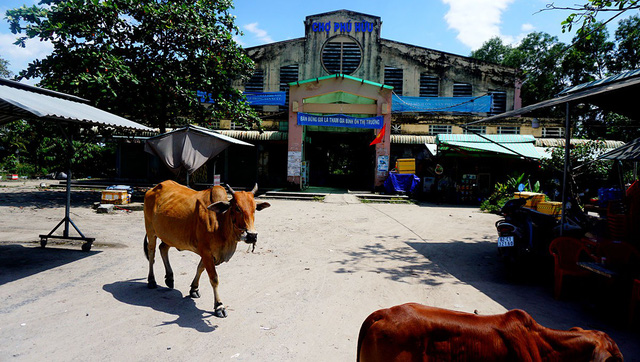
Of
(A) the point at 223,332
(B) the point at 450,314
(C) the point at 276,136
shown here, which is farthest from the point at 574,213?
(C) the point at 276,136

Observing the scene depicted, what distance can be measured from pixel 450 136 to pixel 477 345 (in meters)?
17.0

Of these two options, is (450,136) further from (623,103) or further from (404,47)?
(623,103)

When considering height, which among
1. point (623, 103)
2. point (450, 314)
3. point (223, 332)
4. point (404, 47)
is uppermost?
point (404, 47)

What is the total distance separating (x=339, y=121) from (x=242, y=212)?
14832mm

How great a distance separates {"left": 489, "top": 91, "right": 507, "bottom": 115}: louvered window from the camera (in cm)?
2298

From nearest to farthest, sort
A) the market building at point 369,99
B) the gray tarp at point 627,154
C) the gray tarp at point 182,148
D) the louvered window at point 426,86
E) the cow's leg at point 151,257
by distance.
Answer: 1. the cow's leg at point 151,257
2. the gray tarp at point 627,154
3. the gray tarp at point 182,148
4. the market building at point 369,99
5. the louvered window at point 426,86

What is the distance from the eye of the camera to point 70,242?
7578mm

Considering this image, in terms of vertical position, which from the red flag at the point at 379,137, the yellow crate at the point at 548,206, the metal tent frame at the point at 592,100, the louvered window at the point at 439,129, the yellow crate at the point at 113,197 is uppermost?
the louvered window at the point at 439,129

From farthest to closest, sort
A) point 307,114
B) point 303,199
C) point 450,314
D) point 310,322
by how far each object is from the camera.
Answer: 1. point 307,114
2. point 303,199
3. point 310,322
4. point 450,314

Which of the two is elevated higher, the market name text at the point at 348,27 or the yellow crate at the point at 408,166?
the market name text at the point at 348,27

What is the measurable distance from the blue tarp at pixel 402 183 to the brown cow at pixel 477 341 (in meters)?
16.3

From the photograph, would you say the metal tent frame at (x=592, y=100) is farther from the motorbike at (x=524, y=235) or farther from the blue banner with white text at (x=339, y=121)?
the blue banner with white text at (x=339, y=121)

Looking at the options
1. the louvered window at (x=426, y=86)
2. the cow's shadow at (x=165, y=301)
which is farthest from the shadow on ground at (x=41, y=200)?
the louvered window at (x=426, y=86)

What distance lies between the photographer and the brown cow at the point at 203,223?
406 cm
